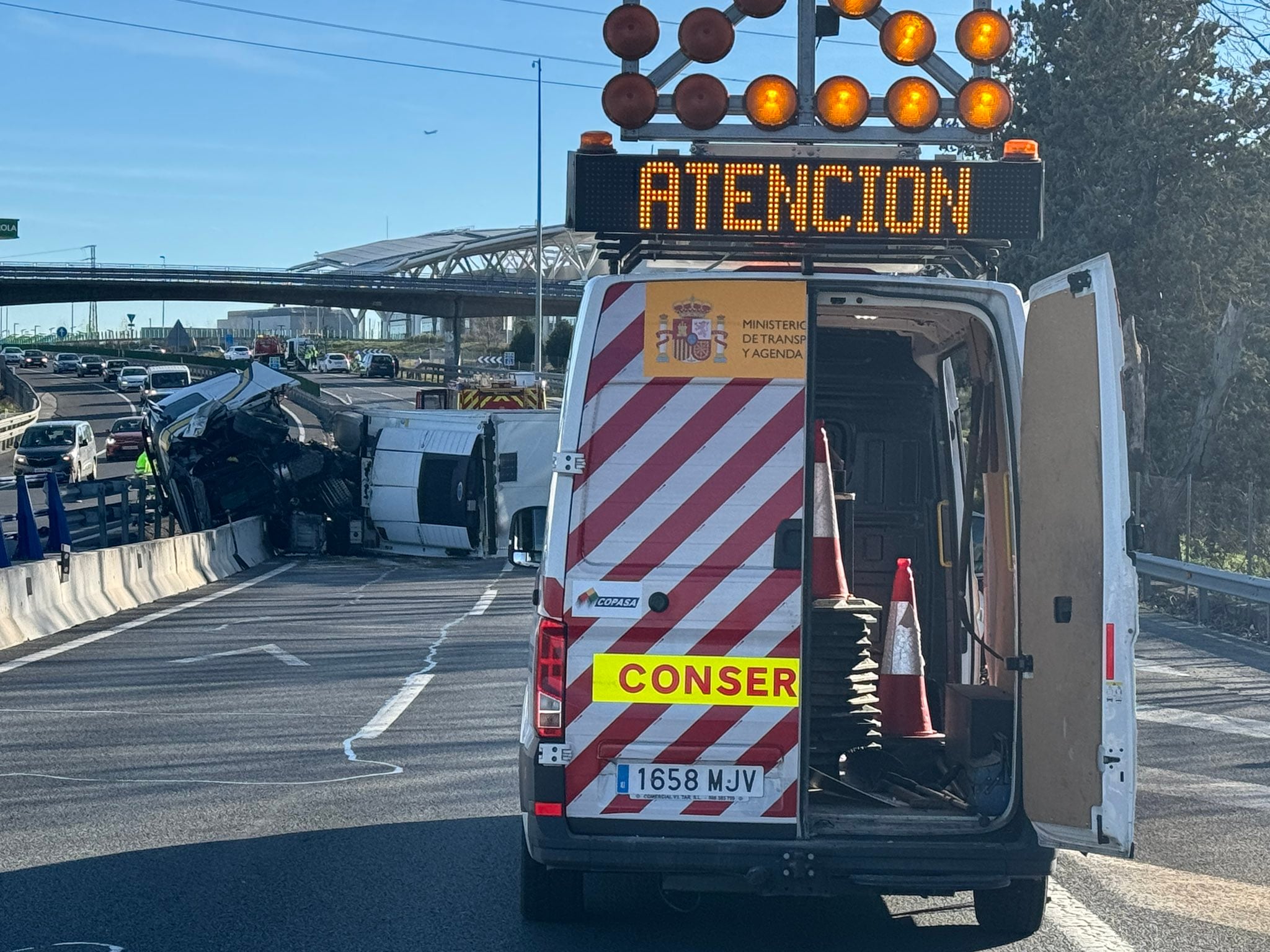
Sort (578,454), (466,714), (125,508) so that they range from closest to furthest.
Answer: (578,454)
(466,714)
(125,508)

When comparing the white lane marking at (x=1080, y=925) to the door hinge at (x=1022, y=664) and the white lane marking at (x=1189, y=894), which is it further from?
the door hinge at (x=1022, y=664)

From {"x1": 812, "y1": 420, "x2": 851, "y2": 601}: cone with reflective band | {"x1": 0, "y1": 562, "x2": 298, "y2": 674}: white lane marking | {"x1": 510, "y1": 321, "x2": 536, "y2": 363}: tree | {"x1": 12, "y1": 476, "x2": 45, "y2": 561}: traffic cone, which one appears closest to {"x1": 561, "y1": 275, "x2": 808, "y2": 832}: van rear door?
{"x1": 812, "y1": 420, "x2": 851, "y2": 601}: cone with reflective band

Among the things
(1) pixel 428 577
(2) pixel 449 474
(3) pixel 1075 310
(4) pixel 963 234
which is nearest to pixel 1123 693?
(3) pixel 1075 310

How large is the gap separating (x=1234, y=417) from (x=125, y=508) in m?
25.0

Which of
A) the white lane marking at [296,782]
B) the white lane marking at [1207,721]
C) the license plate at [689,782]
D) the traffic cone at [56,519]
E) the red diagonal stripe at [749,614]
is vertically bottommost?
the white lane marking at [1207,721]

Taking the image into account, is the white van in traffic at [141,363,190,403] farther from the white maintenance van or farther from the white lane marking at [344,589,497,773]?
the white maintenance van

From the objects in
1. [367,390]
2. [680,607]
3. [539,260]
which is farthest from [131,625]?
[367,390]

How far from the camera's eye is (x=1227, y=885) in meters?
6.72

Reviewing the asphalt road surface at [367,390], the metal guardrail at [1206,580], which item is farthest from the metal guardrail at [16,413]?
the metal guardrail at [1206,580]

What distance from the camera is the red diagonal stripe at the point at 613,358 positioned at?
5.34 m

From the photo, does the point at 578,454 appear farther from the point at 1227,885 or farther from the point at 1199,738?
the point at 1199,738

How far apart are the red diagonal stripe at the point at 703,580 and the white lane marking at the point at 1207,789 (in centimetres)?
428

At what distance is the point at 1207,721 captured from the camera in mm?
10984

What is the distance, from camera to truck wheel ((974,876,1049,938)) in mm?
5781
